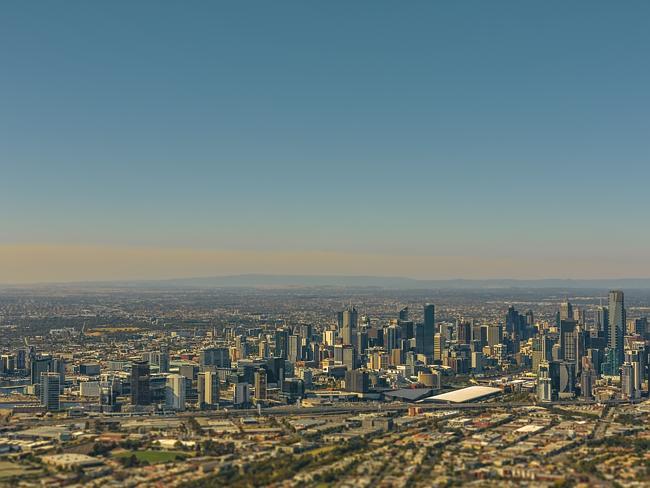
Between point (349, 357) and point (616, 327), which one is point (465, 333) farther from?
point (349, 357)

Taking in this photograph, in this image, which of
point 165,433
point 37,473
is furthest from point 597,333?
point 37,473

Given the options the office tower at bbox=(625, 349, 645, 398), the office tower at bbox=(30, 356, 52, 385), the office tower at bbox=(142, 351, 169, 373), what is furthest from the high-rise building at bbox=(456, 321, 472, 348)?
the office tower at bbox=(30, 356, 52, 385)

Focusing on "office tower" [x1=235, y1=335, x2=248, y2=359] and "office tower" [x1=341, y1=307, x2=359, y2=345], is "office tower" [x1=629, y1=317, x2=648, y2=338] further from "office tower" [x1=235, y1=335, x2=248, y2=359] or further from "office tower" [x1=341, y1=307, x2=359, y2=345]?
"office tower" [x1=235, y1=335, x2=248, y2=359]

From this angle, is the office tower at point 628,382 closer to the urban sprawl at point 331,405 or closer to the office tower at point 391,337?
the urban sprawl at point 331,405

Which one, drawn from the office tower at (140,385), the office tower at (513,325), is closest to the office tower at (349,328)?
the office tower at (513,325)

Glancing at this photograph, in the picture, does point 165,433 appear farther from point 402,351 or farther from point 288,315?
point 288,315

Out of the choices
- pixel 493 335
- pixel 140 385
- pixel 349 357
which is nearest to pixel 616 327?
pixel 493 335
